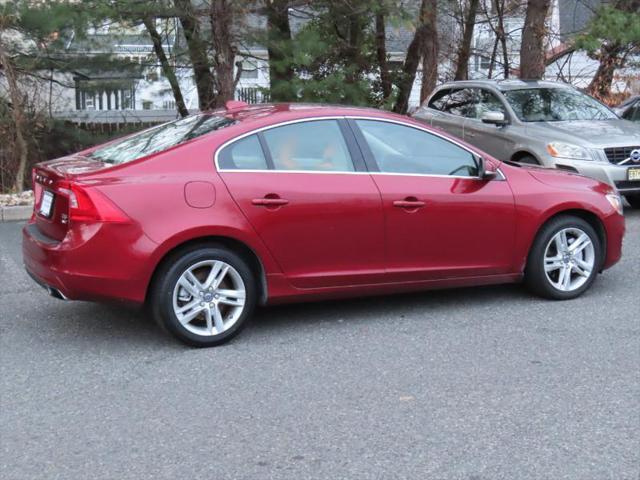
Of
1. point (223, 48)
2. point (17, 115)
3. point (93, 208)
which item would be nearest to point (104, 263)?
point (93, 208)

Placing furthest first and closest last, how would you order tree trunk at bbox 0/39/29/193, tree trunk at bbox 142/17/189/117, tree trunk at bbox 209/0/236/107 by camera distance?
tree trunk at bbox 142/17/189/117, tree trunk at bbox 209/0/236/107, tree trunk at bbox 0/39/29/193

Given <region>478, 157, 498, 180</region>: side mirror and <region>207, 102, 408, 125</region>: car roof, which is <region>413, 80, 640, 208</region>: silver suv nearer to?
<region>478, 157, 498, 180</region>: side mirror

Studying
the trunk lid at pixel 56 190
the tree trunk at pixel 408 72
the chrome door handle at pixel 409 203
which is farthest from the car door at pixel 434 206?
the tree trunk at pixel 408 72

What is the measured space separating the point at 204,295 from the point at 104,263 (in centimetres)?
66

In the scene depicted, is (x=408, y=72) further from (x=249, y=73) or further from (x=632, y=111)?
(x=632, y=111)

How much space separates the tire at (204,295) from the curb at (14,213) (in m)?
5.89

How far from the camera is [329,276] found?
5.57m

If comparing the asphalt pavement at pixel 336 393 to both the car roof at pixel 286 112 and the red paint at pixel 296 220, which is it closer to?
the red paint at pixel 296 220

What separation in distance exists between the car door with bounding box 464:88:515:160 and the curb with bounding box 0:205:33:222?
588cm

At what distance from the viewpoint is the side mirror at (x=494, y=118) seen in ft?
33.9

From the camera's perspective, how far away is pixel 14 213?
34.2ft

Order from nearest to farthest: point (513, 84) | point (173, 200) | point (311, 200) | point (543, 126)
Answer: point (173, 200), point (311, 200), point (543, 126), point (513, 84)

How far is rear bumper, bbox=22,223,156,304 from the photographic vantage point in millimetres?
4938

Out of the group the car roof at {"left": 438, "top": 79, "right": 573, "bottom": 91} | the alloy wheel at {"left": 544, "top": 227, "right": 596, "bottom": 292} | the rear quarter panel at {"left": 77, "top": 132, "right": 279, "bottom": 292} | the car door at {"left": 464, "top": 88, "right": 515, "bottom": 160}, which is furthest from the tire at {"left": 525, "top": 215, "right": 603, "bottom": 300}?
the car roof at {"left": 438, "top": 79, "right": 573, "bottom": 91}
